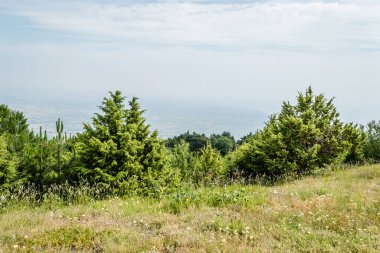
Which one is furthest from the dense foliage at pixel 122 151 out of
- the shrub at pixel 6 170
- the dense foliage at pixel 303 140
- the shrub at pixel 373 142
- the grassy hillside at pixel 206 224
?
the shrub at pixel 373 142

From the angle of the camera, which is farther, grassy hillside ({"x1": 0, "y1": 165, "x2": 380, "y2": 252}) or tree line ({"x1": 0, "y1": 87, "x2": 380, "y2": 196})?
tree line ({"x1": 0, "y1": 87, "x2": 380, "y2": 196})

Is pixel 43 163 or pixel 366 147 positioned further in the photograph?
pixel 366 147

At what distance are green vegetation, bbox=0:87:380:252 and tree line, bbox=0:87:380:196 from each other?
6 centimetres

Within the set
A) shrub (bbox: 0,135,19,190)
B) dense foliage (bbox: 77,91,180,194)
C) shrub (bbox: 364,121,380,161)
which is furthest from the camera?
shrub (bbox: 364,121,380,161)

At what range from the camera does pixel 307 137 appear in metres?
20.8

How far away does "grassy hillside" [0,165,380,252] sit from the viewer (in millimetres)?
6355

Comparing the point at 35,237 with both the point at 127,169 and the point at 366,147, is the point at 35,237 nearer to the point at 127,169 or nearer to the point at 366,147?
the point at 127,169

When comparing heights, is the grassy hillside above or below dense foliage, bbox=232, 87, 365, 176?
below

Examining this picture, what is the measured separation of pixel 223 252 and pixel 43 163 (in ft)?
37.5

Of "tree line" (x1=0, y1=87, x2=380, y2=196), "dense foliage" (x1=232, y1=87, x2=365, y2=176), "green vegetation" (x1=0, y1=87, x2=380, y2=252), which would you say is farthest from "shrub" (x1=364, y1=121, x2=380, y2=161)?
"green vegetation" (x1=0, y1=87, x2=380, y2=252)

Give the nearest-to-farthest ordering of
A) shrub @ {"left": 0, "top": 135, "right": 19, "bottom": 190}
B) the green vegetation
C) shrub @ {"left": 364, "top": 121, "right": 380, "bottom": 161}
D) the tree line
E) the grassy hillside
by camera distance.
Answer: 1. the grassy hillside
2. the green vegetation
3. shrub @ {"left": 0, "top": 135, "right": 19, "bottom": 190}
4. the tree line
5. shrub @ {"left": 364, "top": 121, "right": 380, "bottom": 161}

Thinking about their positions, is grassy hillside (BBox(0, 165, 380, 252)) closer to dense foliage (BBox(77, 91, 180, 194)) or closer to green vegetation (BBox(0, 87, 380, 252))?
green vegetation (BBox(0, 87, 380, 252))

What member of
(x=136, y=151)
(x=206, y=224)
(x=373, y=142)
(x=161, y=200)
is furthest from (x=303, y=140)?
(x=206, y=224)

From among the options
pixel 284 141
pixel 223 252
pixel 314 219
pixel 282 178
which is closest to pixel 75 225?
pixel 223 252
